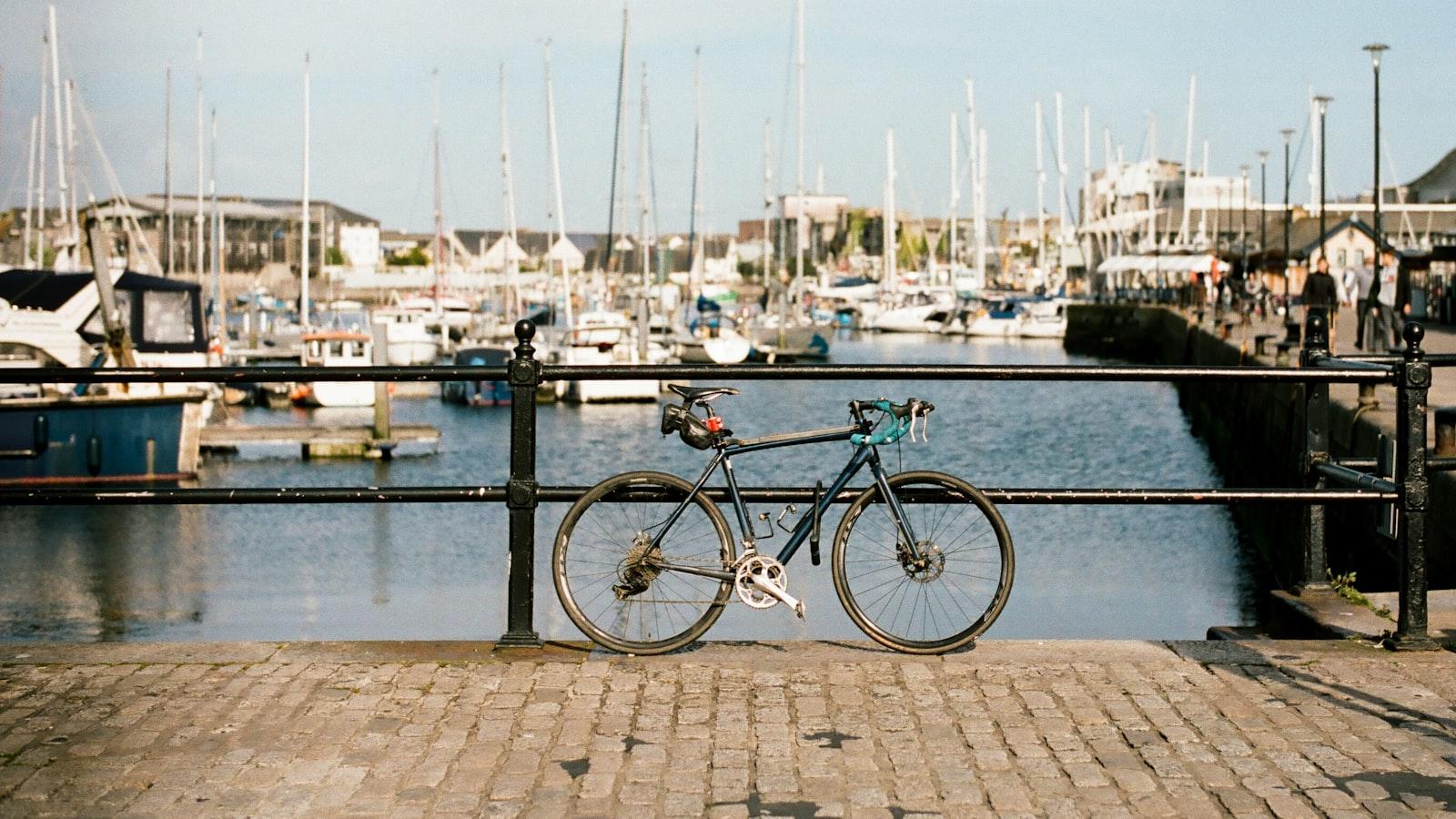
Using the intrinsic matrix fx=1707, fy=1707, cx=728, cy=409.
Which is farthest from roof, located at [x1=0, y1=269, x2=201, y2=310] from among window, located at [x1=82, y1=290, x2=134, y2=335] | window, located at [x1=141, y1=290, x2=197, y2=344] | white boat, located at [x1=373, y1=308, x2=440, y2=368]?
white boat, located at [x1=373, y1=308, x2=440, y2=368]

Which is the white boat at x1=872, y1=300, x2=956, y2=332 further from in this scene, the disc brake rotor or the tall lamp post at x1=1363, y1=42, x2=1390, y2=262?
the disc brake rotor

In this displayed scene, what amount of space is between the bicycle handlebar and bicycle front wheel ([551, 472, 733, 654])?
64 centimetres

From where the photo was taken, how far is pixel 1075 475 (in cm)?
3094

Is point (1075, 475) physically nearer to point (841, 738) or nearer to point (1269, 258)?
point (841, 738)

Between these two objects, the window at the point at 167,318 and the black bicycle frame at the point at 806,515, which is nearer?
the black bicycle frame at the point at 806,515

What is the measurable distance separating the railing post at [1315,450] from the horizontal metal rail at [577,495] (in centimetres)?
59

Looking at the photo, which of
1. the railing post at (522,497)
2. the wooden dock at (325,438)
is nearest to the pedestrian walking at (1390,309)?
the wooden dock at (325,438)

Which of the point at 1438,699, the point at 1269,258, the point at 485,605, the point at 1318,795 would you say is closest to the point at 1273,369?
the point at 1438,699

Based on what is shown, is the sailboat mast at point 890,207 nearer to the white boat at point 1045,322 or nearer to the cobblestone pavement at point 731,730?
the white boat at point 1045,322

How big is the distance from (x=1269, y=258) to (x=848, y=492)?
2716 inches

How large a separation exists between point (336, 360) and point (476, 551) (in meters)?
30.6

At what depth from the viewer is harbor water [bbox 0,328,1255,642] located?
50.9 ft

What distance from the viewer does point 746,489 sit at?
658cm

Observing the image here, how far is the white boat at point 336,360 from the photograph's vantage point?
47062 mm
